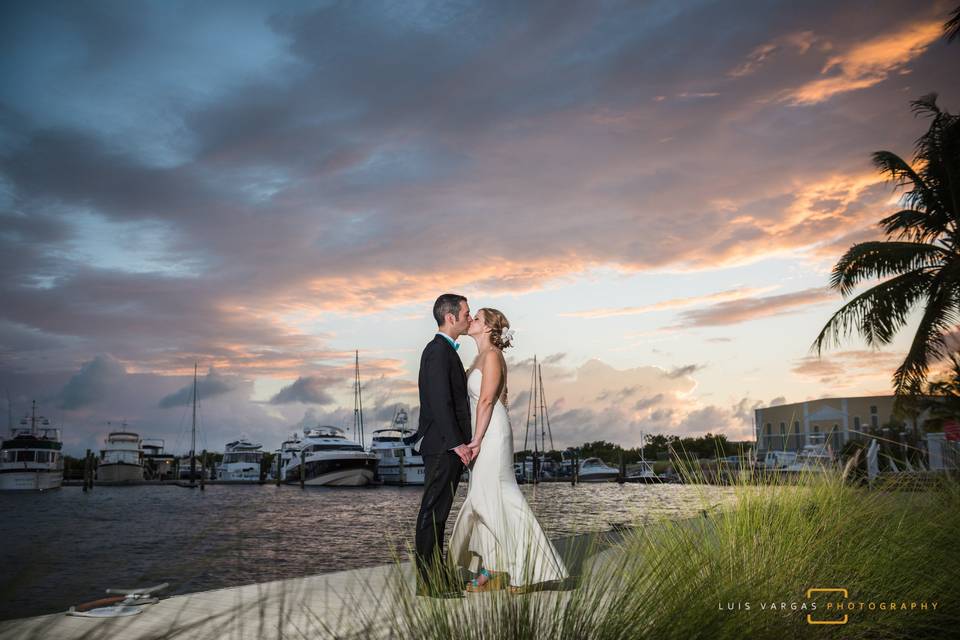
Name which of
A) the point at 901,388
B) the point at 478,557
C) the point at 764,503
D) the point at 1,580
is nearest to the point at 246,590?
the point at 478,557

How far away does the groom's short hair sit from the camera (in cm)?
564

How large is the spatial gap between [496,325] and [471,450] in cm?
95

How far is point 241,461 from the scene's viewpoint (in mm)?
78938

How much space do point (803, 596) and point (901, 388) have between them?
16.6m

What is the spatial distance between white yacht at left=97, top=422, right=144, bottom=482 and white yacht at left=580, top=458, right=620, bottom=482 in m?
42.0

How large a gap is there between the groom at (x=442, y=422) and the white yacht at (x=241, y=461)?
74.3 m

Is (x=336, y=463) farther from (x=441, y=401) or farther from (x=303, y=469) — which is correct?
(x=441, y=401)

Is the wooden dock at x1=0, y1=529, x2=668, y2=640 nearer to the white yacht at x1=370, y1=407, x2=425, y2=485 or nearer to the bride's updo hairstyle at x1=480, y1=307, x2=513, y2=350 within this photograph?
the bride's updo hairstyle at x1=480, y1=307, x2=513, y2=350

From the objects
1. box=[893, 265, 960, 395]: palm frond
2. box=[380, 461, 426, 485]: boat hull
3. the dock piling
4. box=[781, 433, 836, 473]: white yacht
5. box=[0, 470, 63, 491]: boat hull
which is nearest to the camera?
box=[781, 433, 836, 473]: white yacht

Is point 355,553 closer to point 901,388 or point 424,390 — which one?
point 901,388

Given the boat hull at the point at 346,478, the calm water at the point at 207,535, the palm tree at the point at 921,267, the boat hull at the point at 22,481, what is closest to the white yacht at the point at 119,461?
the boat hull at the point at 22,481

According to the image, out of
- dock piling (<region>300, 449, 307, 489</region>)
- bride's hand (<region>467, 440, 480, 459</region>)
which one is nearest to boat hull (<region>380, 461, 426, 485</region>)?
dock piling (<region>300, 449, 307, 489</region>)

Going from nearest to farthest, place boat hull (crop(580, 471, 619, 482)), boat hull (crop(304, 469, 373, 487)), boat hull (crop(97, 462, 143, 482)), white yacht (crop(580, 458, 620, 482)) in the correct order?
boat hull (crop(304, 469, 373, 487)) < boat hull (crop(97, 462, 143, 482)) < boat hull (crop(580, 471, 619, 482)) < white yacht (crop(580, 458, 620, 482))

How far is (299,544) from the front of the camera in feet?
78.9
